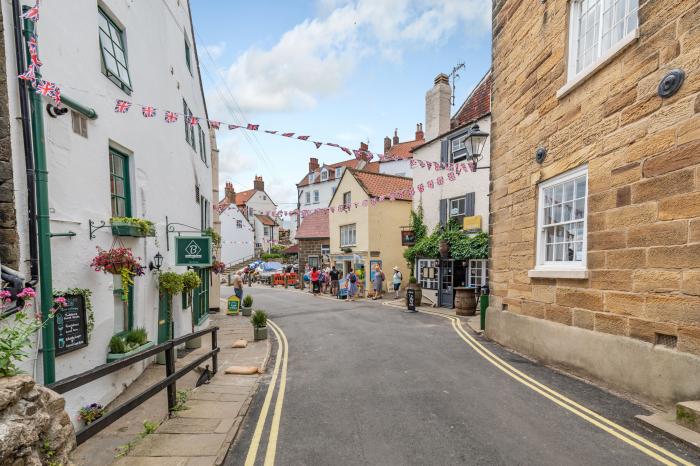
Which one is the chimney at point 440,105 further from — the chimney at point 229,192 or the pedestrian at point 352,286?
the chimney at point 229,192

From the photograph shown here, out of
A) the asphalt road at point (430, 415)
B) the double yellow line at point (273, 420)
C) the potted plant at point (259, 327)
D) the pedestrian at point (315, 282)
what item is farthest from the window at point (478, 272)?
the pedestrian at point (315, 282)

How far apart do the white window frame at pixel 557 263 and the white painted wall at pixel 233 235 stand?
3986 cm

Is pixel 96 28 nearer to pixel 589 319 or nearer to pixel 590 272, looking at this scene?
pixel 590 272

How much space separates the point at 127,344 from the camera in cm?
666

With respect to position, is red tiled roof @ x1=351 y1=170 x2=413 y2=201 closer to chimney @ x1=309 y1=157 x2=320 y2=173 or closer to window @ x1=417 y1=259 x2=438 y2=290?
window @ x1=417 y1=259 x2=438 y2=290

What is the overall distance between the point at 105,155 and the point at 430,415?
6.95 m

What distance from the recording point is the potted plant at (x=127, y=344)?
6260mm

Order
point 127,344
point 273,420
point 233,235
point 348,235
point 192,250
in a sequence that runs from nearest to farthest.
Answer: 1. point 273,420
2. point 127,344
3. point 192,250
4. point 348,235
5. point 233,235

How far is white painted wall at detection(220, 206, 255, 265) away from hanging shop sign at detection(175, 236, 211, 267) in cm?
3627

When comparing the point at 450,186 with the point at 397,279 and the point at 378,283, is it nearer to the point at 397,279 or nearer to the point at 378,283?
the point at 397,279

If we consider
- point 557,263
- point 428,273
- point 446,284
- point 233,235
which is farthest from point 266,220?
point 557,263

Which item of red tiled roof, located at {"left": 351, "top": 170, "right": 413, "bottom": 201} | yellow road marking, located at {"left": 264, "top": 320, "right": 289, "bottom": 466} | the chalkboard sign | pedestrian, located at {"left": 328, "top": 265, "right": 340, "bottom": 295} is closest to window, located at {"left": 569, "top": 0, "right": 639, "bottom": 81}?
yellow road marking, located at {"left": 264, "top": 320, "right": 289, "bottom": 466}

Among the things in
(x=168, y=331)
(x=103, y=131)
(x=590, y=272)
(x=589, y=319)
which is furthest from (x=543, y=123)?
(x=168, y=331)

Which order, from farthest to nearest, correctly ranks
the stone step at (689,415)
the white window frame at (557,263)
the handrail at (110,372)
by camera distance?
1. the white window frame at (557,263)
2. the stone step at (689,415)
3. the handrail at (110,372)
